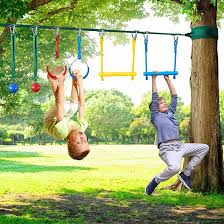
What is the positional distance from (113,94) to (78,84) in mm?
90574

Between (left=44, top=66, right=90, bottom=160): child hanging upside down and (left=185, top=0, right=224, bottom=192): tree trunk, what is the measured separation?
258 inches

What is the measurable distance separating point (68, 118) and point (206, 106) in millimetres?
7004

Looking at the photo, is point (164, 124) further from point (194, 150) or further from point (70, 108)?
point (70, 108)

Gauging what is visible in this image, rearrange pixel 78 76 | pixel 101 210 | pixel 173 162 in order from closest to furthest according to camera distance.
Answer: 1. pixel 78 76
2. pixel 173 162
3. pixel 101 210

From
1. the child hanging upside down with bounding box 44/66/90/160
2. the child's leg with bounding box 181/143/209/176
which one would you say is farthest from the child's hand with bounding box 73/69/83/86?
the child's leg with bounding box 181/143/209/176

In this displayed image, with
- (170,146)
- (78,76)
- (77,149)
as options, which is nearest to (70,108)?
(78,76)

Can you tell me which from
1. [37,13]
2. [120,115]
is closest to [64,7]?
[37,13]

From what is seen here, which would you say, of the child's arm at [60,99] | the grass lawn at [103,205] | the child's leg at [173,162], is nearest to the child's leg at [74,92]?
the child's arm at [60,99]

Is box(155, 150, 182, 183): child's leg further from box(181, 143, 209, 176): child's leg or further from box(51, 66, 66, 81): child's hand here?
box(51, 66, 66, 81): child's hand

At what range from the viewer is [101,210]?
39.8 feet

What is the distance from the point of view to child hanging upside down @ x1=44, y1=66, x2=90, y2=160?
21.3ft

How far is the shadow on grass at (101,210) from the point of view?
10836mm

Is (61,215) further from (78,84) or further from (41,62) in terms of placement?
(41,62)

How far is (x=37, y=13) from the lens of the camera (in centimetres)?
1695
